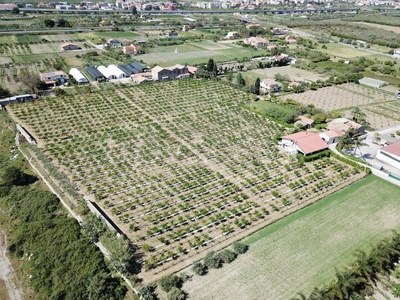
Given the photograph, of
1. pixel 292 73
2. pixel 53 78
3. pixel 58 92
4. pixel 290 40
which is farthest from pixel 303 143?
pixel 290 40

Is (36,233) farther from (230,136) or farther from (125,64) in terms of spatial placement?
(125,64)

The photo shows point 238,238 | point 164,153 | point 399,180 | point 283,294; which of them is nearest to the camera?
point 283,294

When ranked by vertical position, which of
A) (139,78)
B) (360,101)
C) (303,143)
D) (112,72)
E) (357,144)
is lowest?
(360,101)

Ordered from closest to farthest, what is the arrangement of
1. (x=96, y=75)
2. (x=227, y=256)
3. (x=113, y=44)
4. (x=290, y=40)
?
(x=227, y=256) < (x=96, y=75) < (x=113, y=44) < (x=290, y=40)

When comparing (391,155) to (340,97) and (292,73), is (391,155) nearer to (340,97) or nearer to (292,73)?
(340,97)

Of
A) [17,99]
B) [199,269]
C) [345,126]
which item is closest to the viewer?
[199,269]

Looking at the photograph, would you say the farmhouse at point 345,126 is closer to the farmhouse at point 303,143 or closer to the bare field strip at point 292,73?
the farmhouse at point 303,143

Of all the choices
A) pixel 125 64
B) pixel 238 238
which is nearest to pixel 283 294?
pixel 238 238

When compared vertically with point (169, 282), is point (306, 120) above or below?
below
